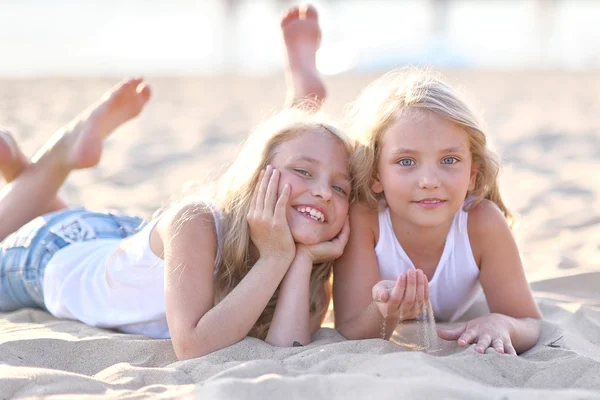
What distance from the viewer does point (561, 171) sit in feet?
19.8

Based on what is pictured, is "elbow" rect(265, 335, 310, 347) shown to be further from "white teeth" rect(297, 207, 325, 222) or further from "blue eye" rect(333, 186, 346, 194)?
"blue eye" rect(333, 186, 346, 194)

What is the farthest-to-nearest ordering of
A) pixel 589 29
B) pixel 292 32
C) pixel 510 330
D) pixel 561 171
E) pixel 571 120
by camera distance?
pixel 589 29 → pixel 571 120 → pixel 561 171 → pixel 292 32 → pixel 510 330

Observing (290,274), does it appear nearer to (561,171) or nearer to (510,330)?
(510,330)

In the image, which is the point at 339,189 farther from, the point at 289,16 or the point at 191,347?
the point at 289,16

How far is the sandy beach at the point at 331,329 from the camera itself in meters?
1.92

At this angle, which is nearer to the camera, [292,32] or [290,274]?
[290,274]

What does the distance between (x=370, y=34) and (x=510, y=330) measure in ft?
96.8

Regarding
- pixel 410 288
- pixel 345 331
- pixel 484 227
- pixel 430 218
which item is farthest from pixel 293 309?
pixel 484 227

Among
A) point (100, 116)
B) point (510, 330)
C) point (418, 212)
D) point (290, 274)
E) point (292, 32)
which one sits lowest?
point (510, 330)

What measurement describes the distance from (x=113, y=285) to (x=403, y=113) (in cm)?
133

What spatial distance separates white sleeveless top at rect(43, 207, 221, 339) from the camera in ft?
9.43

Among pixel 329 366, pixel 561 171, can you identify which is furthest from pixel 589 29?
pixel 329 366

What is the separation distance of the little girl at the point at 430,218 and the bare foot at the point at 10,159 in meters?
1.66

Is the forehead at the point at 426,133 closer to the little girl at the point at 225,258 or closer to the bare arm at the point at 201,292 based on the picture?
the little girl at the point at 225,258
